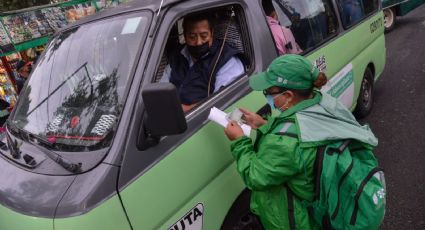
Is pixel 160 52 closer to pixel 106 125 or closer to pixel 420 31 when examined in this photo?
pixel 106 125

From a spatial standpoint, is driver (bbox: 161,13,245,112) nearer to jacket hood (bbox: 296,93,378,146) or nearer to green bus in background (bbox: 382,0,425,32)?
jacket hood (bbox: 296,93,378,146)

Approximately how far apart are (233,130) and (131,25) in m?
0.87

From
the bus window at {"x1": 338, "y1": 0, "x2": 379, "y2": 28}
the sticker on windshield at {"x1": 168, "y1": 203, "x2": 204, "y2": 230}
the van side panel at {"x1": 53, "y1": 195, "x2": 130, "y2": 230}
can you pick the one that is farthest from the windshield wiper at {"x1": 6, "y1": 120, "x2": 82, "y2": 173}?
the bus window at {"x1": 338, "y1": 0, "x2": 379, "y2": 28}

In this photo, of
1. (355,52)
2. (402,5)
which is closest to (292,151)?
(355,52)

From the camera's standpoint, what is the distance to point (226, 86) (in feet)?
8.30

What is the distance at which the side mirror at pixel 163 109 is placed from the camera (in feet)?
5.30

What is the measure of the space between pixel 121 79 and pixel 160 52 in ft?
0.84

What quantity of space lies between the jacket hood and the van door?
1.96ft

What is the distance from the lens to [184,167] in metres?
2.02

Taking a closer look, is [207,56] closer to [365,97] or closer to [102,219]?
[102,219]

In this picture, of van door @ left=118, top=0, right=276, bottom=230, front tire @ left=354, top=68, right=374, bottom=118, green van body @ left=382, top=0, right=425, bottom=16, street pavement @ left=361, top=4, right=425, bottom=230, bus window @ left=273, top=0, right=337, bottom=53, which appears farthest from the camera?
green van body @ left=382, top=0, right=425, bottom=16

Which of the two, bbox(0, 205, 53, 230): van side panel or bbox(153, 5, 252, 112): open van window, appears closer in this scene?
bbox(0, 205, 53, 230): van side panel

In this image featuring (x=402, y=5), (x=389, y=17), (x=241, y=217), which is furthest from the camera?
(x=389, y=17)

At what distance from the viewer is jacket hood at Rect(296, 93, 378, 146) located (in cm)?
179
